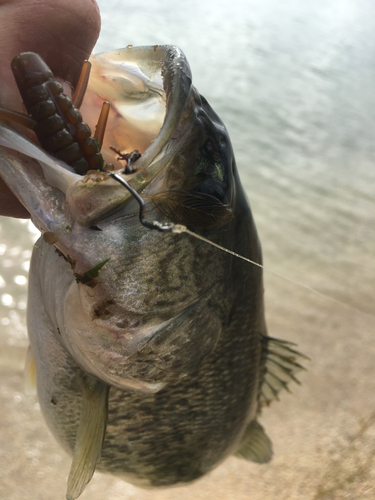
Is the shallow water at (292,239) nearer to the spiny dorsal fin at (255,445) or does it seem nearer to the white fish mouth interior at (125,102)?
the spiny dorsal fin at (255,445)

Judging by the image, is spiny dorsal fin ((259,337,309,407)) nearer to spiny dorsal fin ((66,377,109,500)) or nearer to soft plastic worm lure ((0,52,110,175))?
spiny dorsal fin ((66,377,109,500))

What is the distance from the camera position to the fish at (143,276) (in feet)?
2.31

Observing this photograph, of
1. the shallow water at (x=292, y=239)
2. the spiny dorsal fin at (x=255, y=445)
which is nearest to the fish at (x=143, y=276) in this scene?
the spiny dorsal fin at (x=255, y=445)

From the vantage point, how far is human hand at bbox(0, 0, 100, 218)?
2.39 feet

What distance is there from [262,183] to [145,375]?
341cm

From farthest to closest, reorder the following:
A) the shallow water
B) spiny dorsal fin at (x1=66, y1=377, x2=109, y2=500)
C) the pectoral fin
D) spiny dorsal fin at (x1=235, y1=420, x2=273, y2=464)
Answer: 1. the shallow water
2. spiny dorsal fin at (x1=235, y1=420, x2=273, y2=464)
3. the pectoral fin
4. spiny dorsal fin at (x1=66, y1=377, x2=109, y2=500)

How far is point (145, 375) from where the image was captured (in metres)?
0.92

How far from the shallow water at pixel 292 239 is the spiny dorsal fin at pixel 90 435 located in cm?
73

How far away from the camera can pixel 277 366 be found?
1391 millimetres

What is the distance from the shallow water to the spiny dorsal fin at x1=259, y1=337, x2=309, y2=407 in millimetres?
508

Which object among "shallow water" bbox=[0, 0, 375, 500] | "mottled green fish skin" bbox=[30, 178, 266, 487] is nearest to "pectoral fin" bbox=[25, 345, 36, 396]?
"mottled green fish skin" bbox=[30, 178, 266, 487]

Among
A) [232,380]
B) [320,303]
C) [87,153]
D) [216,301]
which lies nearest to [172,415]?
[232,380]

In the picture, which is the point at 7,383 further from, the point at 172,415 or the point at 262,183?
the point at 262,183

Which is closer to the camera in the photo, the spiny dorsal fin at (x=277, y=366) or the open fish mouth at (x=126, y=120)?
the open fish mouth at (x=126, y=120)
